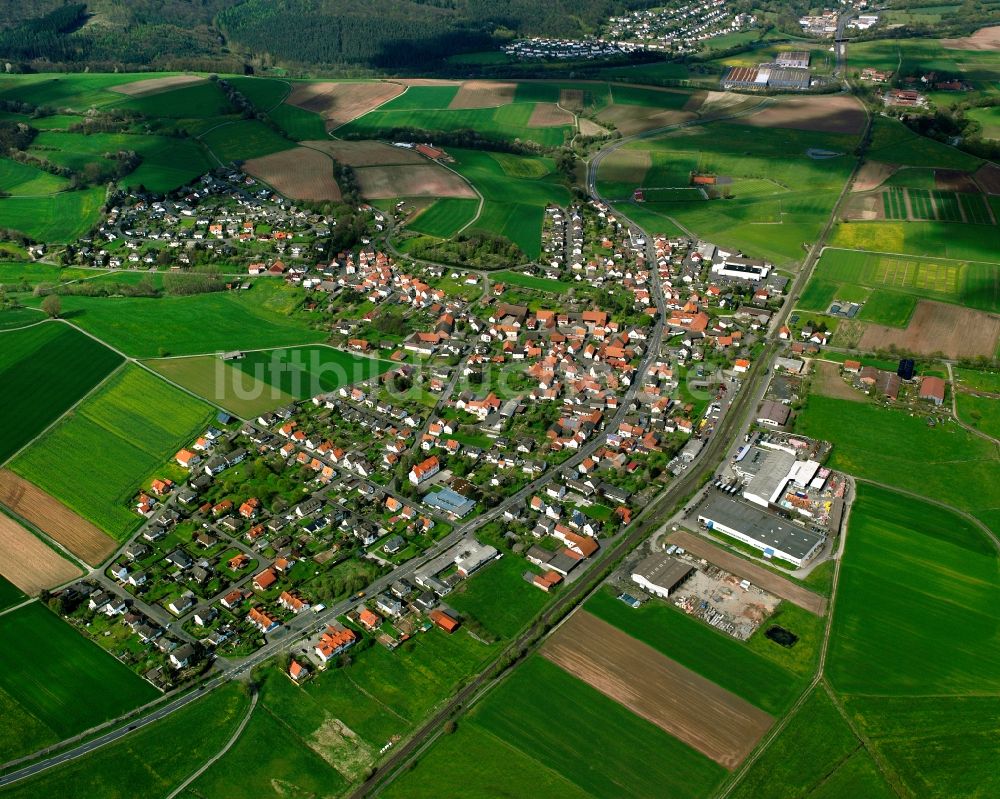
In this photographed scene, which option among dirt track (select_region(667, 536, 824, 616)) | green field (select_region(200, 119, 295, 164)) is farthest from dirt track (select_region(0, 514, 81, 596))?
green field (select_region(200, 119, 295, 164))

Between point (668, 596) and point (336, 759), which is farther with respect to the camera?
point (668, 596)

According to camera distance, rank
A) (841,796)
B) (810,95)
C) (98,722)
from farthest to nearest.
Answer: (810,95) → (98,722) → (841,796)

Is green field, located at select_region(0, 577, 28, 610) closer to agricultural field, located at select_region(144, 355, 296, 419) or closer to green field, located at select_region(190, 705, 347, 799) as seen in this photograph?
green field, located at select_region(190, 705, 347, 799)

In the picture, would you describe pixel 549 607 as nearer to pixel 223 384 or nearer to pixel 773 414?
pixel 773 414

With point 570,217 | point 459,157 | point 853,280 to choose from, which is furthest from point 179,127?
point 853,280

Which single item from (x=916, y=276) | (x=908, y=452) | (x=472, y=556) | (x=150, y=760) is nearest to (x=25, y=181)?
(x=472, y=556)

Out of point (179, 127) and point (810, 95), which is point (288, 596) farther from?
point (810, 95)

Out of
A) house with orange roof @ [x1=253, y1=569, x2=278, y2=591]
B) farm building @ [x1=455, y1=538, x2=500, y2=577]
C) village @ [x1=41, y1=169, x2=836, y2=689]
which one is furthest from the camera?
farm building @ [x1=455, y1=538, x2=500, y2=577]
